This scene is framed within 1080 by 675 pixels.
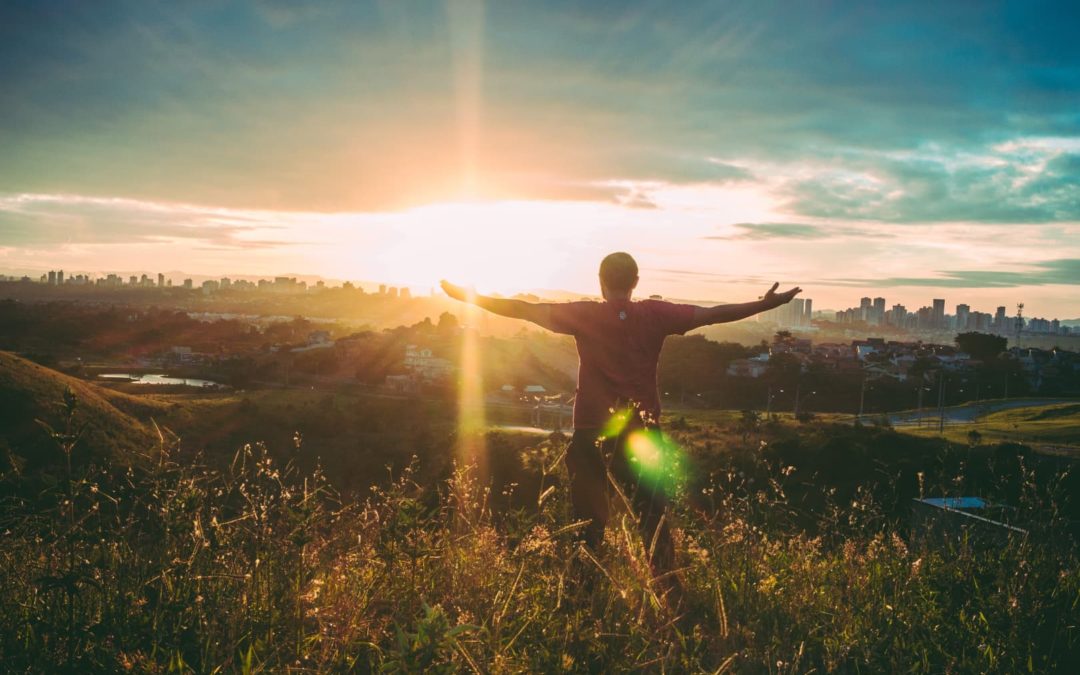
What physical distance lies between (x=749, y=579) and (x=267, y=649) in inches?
92.0

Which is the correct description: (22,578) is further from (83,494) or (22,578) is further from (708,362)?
(708,362)

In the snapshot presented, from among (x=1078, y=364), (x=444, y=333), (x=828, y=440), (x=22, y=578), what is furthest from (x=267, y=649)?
(x=1078, y=364)

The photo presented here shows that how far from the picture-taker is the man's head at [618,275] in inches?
175

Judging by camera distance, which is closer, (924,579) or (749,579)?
(924,579)

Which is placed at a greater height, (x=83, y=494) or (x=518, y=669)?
(x=83, y=494)

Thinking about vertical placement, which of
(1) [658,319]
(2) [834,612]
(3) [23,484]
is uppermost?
(1) [658,319]

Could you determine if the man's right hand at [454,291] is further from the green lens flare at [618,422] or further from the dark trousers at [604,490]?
the green lens flare at [618,422]

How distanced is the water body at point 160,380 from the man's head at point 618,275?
8310 cm

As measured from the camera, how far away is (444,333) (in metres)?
120

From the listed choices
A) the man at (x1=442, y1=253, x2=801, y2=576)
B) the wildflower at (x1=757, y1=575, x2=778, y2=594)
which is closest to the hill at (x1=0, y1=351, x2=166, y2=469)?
the man at (x1=442, y1=253, x2=801, y2=576)

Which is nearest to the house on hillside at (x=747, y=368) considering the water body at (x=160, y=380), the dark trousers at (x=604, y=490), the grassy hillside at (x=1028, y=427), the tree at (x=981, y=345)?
the grassy hillside at (x=1028, y=427)

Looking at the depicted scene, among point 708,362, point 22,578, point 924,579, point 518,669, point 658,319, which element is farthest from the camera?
point 708,362

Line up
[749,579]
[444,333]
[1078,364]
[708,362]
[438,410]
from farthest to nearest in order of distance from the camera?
[444,333]
[1078,364]
[708,362]
[438,410]
[749,579]

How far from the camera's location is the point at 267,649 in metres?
2.49
